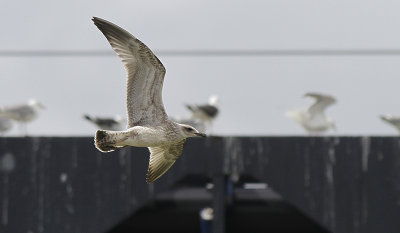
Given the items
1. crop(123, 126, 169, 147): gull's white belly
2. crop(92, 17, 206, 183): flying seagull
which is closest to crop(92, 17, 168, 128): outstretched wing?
crop(92, 17, 206, 183): flying seagull

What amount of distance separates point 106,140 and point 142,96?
2.43ft

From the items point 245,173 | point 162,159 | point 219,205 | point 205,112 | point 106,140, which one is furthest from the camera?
point 205,112

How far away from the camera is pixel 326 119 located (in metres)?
21.4

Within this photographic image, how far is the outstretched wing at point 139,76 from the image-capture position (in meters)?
9.12

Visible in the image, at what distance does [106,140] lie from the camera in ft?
A: 28.9

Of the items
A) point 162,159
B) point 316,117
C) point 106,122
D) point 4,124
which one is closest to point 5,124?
point 4,124

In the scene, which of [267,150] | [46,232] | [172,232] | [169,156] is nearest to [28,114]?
[172,232]

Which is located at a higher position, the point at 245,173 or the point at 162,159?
the point at 162,159

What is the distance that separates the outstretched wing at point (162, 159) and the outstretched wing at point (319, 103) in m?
11.1

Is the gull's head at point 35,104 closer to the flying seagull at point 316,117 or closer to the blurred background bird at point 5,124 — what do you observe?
the blurred background bird at point 5,124

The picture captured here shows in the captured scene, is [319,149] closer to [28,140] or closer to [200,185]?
[28,140]

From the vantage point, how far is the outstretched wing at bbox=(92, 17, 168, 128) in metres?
9.12

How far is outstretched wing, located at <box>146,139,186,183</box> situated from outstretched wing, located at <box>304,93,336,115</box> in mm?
11066

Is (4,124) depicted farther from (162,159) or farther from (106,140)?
(106,140)
